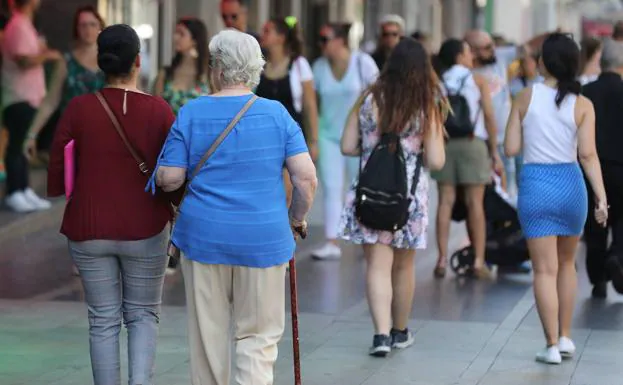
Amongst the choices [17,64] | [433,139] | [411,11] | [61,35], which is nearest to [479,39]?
[17,64]

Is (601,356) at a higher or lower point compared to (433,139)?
lower

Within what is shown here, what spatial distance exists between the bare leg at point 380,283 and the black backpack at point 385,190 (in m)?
0.17

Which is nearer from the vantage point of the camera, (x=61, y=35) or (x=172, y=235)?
(x=172, y=235)

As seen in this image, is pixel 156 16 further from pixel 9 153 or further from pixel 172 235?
pixel 172 235

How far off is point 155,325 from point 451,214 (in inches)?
228

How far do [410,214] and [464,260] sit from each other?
366 cm

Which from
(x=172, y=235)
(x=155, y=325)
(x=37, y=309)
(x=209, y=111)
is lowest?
(x=37, y=309)

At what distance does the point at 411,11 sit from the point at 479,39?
88.5 ft

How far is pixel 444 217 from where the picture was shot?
1189cm

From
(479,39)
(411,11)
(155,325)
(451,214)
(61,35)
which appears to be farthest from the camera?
(411,11)

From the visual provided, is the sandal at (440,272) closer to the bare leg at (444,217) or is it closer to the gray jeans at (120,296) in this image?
the bare leg at (444,217)

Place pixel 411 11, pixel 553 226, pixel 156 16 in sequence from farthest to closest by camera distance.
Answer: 1. pixel 411 11
2. pixel 156 16
3. pixel 553 226

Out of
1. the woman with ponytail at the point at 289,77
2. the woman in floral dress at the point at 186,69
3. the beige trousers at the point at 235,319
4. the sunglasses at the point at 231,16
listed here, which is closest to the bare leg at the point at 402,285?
the beige trousers at the point at 235,319

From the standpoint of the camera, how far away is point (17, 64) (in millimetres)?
14133
